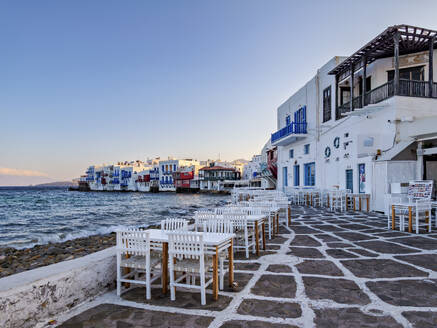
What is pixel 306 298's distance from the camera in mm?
3602

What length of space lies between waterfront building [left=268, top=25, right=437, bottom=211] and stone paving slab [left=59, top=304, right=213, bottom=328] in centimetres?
1028

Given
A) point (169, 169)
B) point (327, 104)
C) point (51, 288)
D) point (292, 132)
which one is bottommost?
point (51, 288)

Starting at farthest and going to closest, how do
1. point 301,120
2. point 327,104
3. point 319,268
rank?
point 301,120, point 327,104, point 319,268

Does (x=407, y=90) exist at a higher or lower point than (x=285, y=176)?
higher

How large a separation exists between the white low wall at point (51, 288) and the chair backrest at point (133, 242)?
350 mm

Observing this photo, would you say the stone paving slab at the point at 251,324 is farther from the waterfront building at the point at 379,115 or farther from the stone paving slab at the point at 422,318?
the waterfront building at the point at 379,115

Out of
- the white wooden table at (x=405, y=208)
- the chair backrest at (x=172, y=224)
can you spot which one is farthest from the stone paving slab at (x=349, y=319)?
the white wooden table at (x=405, y=208)

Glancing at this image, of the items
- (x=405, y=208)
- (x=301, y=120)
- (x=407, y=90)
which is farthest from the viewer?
(x=301, y=120)

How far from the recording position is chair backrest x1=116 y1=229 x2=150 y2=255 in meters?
3.76

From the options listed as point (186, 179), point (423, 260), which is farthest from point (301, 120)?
point (186, 179)

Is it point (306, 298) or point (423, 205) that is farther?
point (423, 205)

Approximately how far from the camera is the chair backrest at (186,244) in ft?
11.5

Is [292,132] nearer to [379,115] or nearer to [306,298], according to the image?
[379,115]

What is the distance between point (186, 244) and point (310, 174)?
16330 mm
